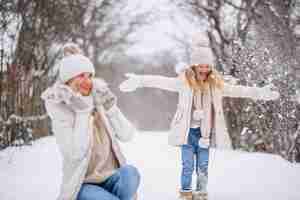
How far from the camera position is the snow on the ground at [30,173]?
5.02 meters

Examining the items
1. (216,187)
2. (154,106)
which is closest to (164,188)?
(216,187)

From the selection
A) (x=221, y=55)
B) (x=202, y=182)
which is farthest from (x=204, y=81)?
(x=221, y=55)

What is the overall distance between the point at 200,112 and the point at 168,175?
63.8 inches

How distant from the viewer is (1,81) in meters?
7.81

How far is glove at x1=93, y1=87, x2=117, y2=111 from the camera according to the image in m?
3.71

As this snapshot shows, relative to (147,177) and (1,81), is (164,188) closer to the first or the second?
(147,177)

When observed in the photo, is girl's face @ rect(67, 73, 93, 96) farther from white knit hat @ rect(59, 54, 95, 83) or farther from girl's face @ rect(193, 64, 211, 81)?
girl's face @ rect(193, 64, 211, 81)

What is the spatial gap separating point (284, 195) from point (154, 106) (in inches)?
1349

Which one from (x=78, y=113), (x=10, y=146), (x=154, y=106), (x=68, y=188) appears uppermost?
(x=78, y=113)

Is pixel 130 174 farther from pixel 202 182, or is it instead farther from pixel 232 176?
pixel 232 176

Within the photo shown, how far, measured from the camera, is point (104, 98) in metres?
3.71

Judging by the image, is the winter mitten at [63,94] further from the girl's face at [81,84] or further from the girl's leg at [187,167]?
Result: the girl's leg at [187,167]

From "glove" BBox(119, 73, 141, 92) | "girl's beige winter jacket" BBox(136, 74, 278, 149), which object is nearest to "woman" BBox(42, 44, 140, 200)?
"glove" BBox(119, 73, 141, 92)

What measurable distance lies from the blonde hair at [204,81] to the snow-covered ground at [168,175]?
3.45 ft
